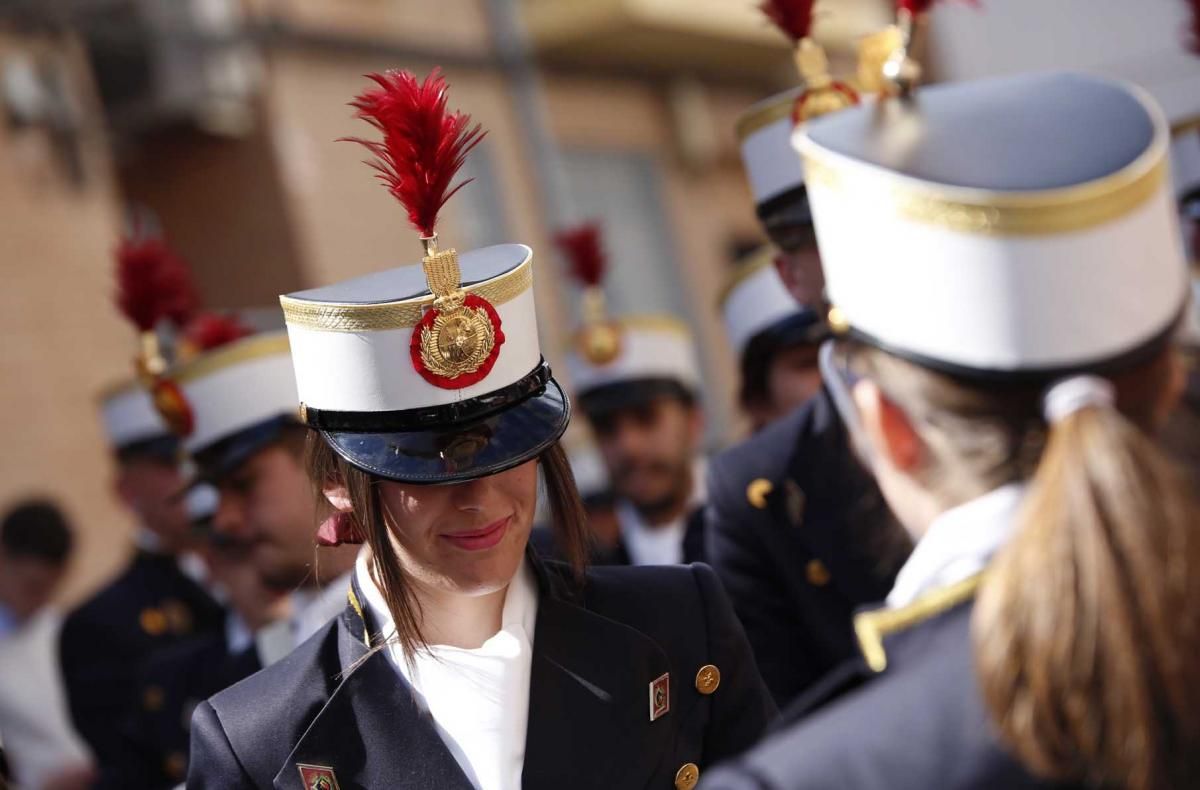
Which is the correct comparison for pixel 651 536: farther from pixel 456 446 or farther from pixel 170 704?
pixel 456 446

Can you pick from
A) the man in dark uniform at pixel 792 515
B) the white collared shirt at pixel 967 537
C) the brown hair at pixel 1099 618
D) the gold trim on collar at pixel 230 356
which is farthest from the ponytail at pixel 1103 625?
the gold trim on collar at pixel 230 356

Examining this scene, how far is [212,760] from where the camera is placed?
7.55 feet

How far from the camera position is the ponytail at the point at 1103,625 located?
138cm

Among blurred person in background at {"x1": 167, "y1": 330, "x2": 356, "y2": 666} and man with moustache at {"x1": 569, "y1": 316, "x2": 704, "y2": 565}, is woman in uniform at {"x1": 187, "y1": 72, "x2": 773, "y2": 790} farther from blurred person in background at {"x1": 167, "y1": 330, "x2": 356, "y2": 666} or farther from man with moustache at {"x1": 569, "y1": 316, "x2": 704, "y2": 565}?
man with moustache at {"x1": 569, "y1": 316, "x2": 704, "y2": 565}

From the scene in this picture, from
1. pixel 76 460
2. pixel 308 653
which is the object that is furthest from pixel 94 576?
pixel 308 653

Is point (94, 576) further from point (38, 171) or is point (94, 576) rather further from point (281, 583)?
point (281, 583)

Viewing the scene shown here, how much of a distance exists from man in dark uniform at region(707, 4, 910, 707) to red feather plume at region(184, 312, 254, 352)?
169 cm

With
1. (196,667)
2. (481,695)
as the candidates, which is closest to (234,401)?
(196,667)

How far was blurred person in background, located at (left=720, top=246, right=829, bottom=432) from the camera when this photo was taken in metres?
4.39

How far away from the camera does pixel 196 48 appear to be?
31.3 feet

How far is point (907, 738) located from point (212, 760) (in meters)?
1.24

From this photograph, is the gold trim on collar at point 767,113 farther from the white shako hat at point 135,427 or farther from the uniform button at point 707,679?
the white shako hat at point 135,427

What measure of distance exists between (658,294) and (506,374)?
37.6 feet

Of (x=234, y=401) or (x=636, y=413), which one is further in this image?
(x=636, y=413)
